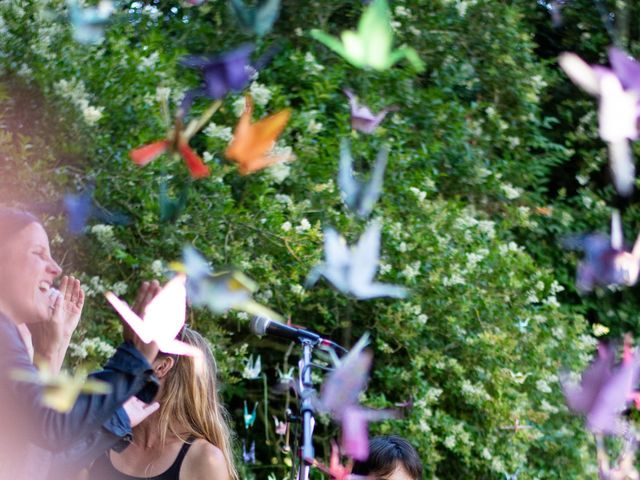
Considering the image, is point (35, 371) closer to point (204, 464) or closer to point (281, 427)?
point (204, 464)

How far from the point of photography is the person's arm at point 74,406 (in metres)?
1.65

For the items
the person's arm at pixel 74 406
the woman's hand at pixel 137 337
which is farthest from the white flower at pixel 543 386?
the person's arm at pixel 74 406

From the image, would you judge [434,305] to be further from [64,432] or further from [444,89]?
[64,432]

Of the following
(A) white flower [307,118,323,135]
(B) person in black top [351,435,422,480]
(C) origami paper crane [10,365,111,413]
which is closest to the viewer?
(C) origami paper crane [10,365,111,413]

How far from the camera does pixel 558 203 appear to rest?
5648 mm

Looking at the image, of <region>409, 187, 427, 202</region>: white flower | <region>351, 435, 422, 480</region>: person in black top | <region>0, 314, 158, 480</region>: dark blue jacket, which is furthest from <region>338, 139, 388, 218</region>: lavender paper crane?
<region>0, 314, 158, 480</region>: dark blue jacket

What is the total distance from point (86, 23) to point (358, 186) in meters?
1.29

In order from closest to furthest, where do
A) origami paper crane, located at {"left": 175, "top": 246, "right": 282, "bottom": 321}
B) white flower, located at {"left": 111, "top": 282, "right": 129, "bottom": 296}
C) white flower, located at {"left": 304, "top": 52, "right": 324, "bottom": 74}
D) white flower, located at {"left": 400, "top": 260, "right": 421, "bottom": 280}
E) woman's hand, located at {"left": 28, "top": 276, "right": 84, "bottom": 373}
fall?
1. woman's hand, located at {"left": 28, "top": 276, "right": 84, "bottom": 373}
2. origami paper crane, located at {"left": 175, "top": 246, "right": 282, "bottom": 321}
3. white flower, located at {"left": 111, "top": 282, "right": 129, "bottom": 296}
4. white flower, located at {"left": 400, "top": 260, "right": 421, "bottom": 280}
5. white flower, located at {"left": 304, "top": 52, "right": 324, "bottom": 74}

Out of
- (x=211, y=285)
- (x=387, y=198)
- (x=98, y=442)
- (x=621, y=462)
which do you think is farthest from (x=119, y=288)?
(x=621, y=462)

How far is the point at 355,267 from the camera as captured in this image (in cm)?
418

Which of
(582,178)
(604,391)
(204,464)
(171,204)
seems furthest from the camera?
(582,178)

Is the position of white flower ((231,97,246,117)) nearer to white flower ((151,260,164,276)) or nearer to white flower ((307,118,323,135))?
white flower ((307,118,323,135))

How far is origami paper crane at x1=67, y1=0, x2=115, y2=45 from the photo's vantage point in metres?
3.58

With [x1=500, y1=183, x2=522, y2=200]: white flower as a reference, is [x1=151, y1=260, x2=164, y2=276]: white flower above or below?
above
